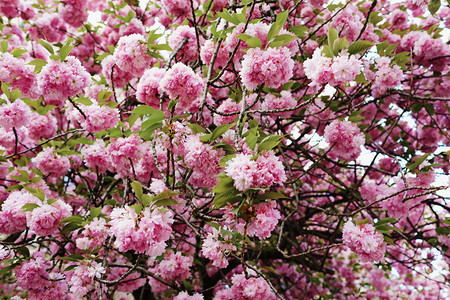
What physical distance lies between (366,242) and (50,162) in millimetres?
2456

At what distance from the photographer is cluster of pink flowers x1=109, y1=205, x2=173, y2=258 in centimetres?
135

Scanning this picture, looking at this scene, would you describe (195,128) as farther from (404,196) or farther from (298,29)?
(404,196)

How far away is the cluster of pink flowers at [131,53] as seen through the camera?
6.63 ft

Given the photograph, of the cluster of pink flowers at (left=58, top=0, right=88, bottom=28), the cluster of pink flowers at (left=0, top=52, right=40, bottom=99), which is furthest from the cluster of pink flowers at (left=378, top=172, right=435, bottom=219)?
the cluster of pink flowers at (left=58, top=0, right=88, bottom=28)

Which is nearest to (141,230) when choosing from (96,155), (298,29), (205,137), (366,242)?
(205,137)

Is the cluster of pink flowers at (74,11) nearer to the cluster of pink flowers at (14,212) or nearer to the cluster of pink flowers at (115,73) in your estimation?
the cluster of pink flowers at (115,73)

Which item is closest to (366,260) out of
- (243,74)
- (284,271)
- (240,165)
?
(240,165)

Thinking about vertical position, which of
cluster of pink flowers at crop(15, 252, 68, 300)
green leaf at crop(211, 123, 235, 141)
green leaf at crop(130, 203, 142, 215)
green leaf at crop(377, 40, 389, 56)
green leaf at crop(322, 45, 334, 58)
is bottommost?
cluster of pink flowers at crop(15, 252, 68, 300)

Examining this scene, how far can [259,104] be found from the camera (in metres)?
2.43

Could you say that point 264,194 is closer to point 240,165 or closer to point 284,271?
point 240,165

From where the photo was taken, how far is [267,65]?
1548mm

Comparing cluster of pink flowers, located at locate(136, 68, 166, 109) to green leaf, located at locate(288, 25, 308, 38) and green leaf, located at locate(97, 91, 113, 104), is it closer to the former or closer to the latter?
green leaf, located at locate(97, 91, 113, 104)

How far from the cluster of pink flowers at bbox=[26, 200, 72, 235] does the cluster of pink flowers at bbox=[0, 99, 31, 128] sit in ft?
2.06

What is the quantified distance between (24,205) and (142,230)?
1.10m
